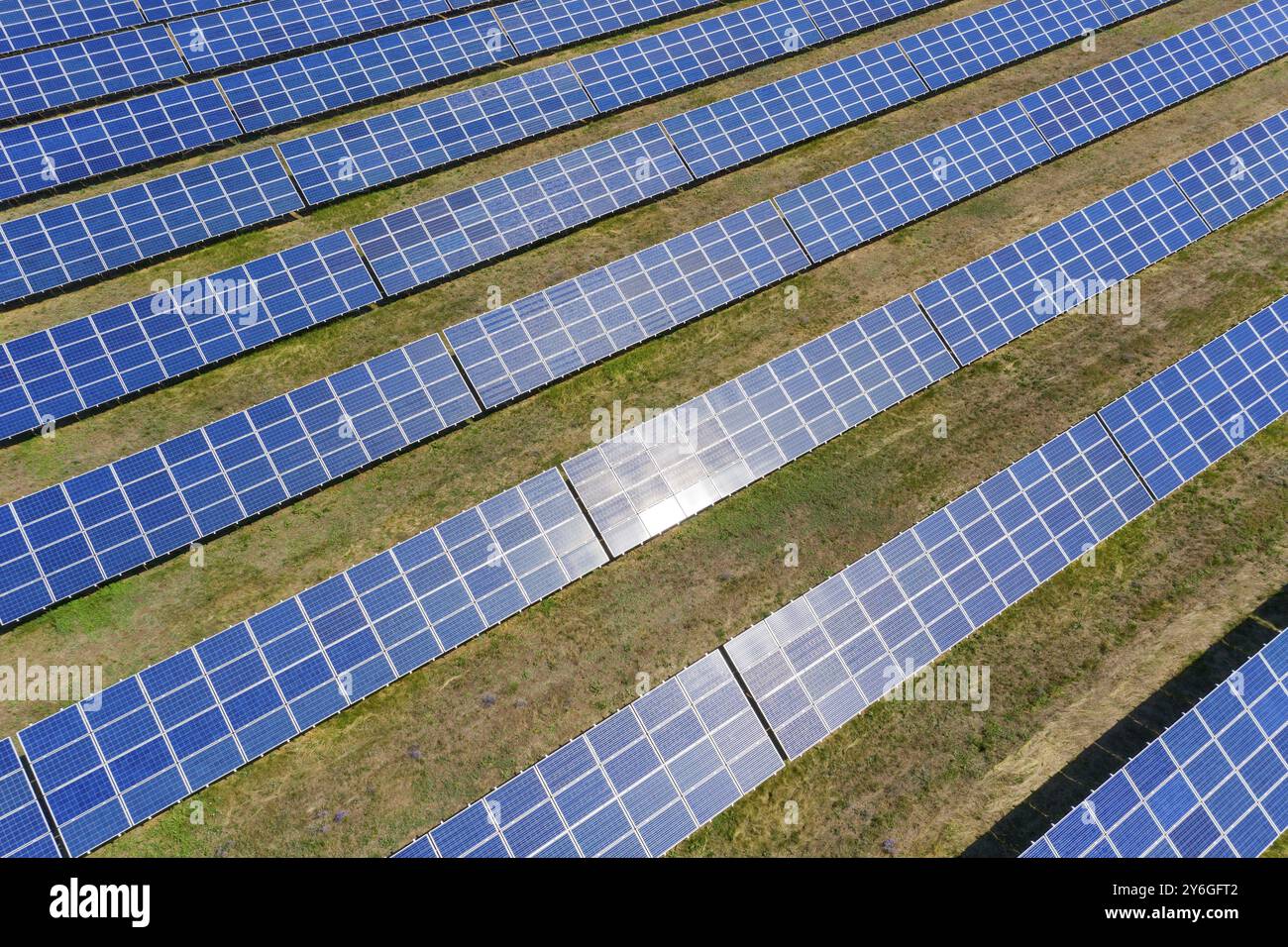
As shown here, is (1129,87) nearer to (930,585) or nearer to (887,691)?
(930,585)

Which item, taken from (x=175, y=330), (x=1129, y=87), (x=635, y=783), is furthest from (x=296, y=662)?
(x=1129, y=87)

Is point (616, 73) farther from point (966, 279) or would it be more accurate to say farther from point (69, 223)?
point (69, 223)

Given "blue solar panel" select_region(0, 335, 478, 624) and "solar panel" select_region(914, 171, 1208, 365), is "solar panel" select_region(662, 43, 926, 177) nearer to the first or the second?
"solar panel" select_region(914, 171, 1208, 365)

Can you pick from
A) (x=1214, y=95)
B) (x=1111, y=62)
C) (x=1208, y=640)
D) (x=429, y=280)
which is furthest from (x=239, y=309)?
(x=1214, y=95)

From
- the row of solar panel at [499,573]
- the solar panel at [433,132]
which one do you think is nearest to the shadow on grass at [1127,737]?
the row of solar panel at [499,573]

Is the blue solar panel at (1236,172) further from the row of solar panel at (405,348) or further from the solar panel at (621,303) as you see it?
the solar panel at (621,303)

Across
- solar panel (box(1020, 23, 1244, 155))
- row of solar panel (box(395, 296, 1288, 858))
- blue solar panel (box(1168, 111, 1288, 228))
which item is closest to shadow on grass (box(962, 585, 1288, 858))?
row of solar panel (box(395, 296, 1288, 858))

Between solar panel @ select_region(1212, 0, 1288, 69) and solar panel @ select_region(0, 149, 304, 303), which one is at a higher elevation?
solar panel @ select_region(1212, 0, 1288, 69)
